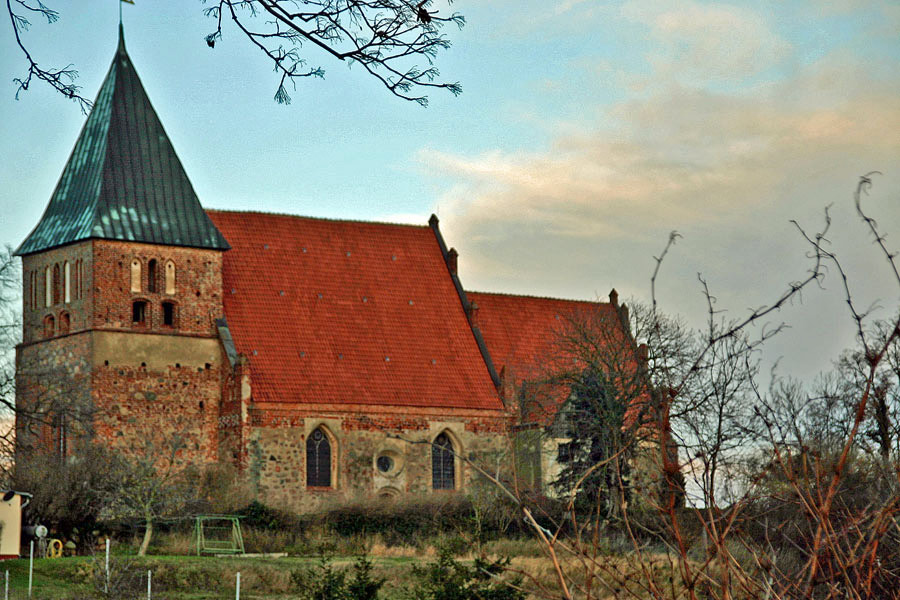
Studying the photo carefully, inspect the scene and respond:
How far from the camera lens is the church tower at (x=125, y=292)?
35.6 metres

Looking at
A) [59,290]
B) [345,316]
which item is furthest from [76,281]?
[345,316]

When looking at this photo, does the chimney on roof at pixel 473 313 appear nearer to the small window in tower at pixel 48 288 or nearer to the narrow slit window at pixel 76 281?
the narrow slit window at pixel 76 281

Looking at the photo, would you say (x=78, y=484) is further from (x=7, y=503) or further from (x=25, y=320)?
(x=25, y=320)

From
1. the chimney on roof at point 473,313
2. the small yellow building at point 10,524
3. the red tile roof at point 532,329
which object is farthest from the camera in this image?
the chimney on roof at point 473,313

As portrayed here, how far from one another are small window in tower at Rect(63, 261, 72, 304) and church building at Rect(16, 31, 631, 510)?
55mm

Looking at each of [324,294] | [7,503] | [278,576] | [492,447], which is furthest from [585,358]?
[7,503]

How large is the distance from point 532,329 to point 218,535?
1487 cm

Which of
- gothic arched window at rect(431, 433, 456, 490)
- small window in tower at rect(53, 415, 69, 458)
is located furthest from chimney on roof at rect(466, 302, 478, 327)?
small window in tower at rect(53, 415, 69, 458)

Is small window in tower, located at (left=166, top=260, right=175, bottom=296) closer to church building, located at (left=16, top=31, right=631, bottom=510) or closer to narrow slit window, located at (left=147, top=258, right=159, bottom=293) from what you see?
church building, located at (left=16, top=31, right=631, bottom=510)

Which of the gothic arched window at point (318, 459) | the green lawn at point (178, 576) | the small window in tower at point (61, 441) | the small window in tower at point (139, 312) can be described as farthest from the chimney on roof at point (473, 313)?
the green lawn at point (178, 576)

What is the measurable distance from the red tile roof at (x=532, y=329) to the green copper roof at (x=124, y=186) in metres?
9.62

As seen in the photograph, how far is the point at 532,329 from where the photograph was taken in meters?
43.8

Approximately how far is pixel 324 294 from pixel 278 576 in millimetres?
15977

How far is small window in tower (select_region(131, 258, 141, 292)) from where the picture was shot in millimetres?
36562
